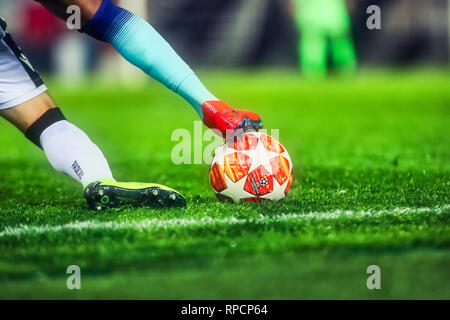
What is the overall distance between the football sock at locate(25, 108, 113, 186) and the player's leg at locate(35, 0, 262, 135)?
48 cm

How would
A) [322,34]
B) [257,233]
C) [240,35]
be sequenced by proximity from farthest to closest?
[240,35] < [322,34] < [257,233]

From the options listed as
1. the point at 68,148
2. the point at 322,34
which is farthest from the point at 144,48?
the point at 322,34

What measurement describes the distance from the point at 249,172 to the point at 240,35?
15.2 m

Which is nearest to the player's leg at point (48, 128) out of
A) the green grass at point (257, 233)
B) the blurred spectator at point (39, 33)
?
the green grass at point (257, 233)

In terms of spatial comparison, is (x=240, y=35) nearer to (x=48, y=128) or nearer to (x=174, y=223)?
(x=48, y=128)

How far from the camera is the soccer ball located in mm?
3723

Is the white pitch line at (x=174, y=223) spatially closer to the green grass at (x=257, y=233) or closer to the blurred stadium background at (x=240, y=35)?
the green grass at (x=257, y=233)

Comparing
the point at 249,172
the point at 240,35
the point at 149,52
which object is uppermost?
the point at 240,35

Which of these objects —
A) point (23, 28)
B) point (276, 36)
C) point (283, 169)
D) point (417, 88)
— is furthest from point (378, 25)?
point (283, 169)

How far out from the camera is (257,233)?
3086mm

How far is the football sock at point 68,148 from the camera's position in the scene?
372 cm

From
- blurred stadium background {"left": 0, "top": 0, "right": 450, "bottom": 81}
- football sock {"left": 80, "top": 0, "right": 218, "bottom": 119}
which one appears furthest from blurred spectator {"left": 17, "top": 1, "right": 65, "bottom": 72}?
football sock {"left": 80, "top": 0, "right": 218, "bottom": 119}
